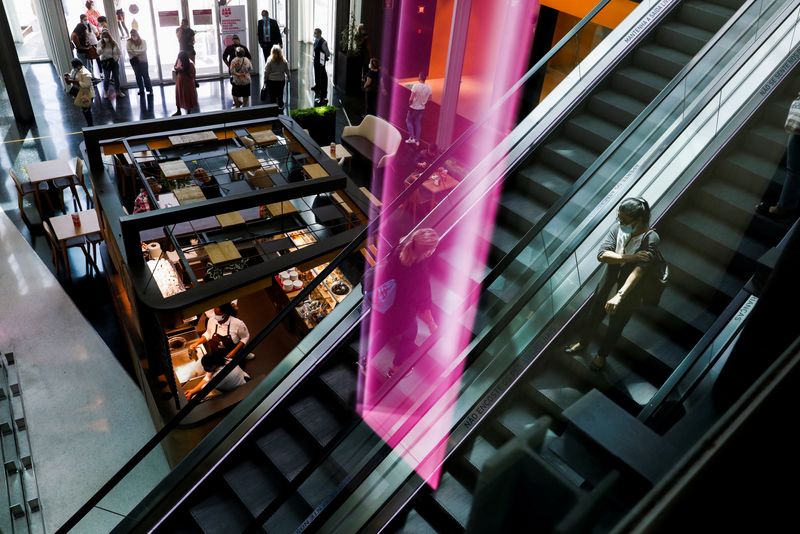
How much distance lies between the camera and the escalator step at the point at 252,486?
5.61 m

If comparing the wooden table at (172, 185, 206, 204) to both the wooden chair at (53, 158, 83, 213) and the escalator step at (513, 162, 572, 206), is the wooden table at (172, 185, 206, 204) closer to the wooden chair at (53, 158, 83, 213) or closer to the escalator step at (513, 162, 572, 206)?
the wooden chair at (53, 158, 83, 213)

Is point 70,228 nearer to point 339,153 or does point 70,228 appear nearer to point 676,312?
point 339,153

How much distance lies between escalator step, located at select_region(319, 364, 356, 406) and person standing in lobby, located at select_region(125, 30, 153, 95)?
35.7ft

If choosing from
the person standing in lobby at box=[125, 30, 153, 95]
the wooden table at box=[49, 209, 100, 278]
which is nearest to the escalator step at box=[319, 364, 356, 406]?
the wooden table at box=[49, 209, 100, 278]

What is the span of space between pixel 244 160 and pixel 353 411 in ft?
14.0

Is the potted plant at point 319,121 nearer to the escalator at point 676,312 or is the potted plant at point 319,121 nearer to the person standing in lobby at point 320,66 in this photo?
the person standing in lobby at point 320,66

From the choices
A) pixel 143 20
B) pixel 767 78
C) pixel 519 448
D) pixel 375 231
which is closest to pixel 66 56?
pixel 143 20

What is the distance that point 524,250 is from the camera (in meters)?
5.38

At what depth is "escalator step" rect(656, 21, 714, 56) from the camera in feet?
22.8

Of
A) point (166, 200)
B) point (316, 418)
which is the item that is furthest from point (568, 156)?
point (166, 200)

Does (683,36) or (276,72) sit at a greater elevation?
(683,36)

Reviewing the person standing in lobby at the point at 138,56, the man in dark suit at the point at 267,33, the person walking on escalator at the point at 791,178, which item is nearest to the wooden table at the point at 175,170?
the person walking on escalator at the point at 791,178

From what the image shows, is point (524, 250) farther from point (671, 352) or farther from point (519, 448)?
point (519, 448)

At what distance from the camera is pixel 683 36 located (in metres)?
7.04
